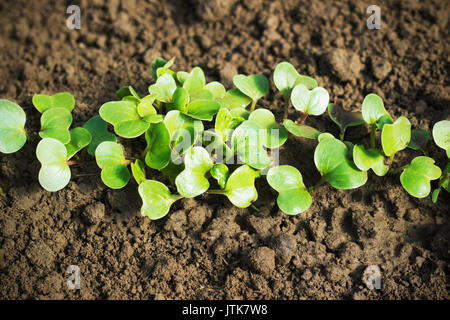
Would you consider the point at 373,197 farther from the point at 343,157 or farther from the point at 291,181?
the point at 291,181

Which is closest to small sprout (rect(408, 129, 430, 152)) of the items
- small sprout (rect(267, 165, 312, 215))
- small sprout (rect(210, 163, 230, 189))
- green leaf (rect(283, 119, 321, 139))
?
green leaf (rect(283, 119, 321, 139))

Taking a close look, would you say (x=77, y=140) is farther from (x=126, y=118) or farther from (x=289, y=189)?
(x=289, y=189)

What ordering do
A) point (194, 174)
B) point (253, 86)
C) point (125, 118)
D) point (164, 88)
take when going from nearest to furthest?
point (194, 174) < point (125, 118) < point (164, 88) < point (253, 86)

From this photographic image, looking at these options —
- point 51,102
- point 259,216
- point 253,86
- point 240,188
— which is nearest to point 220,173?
point 240,188

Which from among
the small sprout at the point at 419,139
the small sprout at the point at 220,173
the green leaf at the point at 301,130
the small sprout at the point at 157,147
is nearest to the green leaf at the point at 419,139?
the small sprout at the point at 419,139

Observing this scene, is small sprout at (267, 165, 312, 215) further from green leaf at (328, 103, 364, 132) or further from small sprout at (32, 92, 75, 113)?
small sprout at (32, 92, 75, 113)

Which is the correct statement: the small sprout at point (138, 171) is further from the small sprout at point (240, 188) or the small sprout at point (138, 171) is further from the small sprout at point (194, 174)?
the small sprout at point (240, 188)
